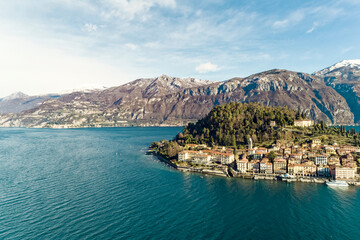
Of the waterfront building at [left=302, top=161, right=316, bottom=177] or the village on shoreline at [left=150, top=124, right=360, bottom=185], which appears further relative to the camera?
the waterfront building at [left=302, top=161, right=316, bottom=177]

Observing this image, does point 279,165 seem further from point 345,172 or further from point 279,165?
point 345,172

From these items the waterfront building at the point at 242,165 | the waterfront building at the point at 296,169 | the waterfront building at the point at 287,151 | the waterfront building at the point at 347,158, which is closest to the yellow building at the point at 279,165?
the waterfront building at the point at 296,169

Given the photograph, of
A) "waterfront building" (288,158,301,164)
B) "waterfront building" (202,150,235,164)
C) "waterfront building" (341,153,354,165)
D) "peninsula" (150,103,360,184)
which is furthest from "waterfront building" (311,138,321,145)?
"waterfront building" (202,150,235,164)

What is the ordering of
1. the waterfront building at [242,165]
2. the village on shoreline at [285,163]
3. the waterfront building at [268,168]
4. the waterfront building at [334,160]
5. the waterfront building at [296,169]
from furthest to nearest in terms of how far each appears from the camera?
the waterfront building at [242,165], the waterfront building at [334,160], the waterfront building at [268,168], the waterfront building at [296,169], the village on shoreline at [285,163]

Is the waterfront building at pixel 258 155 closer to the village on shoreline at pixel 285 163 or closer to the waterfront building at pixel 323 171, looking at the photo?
the village on shoreline at pixel 285 163

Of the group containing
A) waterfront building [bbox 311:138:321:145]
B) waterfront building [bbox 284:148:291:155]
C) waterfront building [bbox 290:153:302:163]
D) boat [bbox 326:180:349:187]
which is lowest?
boat [bbox 326:180:349:187]

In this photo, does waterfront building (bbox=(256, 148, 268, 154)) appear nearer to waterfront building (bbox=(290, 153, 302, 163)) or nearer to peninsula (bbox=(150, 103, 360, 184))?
peninsula (bbox=(150, 103, 360, 184))

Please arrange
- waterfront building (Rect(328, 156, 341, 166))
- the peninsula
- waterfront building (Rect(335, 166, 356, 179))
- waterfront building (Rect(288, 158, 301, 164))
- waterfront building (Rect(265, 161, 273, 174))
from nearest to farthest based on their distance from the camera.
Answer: waterfront building (Rect(335, 166, 356, 179)) < the peninsula < waterfront building (Rect(265, 161, 273, 174)) < waterfront building (Rect(328, 156, 341, 166)) < waterfront building (Rect(288, 158, 301, 164))
